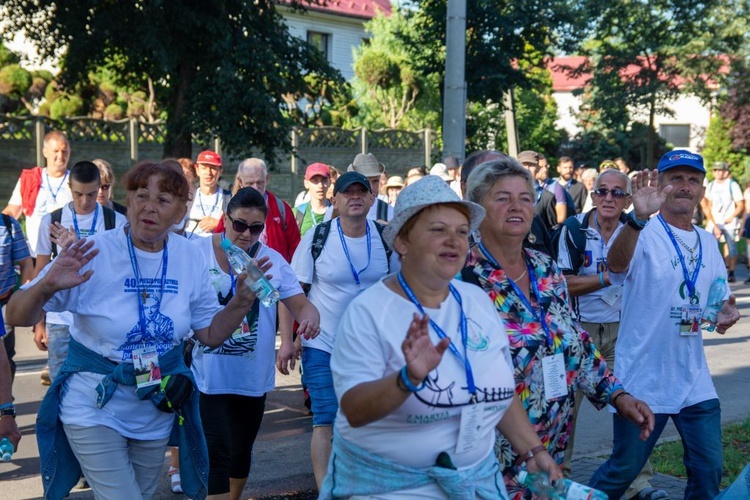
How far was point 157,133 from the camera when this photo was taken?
84.0 ft

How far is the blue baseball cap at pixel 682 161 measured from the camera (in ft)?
17.5

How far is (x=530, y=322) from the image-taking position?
13.2ft

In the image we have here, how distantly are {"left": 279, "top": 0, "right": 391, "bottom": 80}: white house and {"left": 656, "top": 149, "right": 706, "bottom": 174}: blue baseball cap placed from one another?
44952 millimetres

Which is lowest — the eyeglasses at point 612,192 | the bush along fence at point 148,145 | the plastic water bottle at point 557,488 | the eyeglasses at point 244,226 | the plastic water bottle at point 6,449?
the plastic water bottle at point 6,449

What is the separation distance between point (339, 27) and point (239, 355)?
155 ft

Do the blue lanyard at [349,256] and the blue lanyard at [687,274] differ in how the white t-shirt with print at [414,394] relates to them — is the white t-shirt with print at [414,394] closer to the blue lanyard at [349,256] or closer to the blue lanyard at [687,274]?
the blue lanyard at [687,274]

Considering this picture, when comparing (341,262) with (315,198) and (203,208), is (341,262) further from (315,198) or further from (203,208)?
(315,198)

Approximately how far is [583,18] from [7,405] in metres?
24.9

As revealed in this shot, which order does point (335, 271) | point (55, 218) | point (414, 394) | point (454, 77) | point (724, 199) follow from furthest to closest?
point (724, 199), point (454, 77), point (55, 218), point (335, 271), point (414, 394)

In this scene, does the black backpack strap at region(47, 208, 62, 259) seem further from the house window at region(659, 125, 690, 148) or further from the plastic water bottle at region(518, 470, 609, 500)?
the house window at region(659, 125, 690, 148)

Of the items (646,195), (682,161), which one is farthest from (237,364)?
(682,161)

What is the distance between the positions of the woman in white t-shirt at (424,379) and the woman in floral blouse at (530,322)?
0.55m

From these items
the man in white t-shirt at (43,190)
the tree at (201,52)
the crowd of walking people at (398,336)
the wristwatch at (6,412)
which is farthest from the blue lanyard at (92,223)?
the tree at (201,52)

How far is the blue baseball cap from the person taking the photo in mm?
5332
